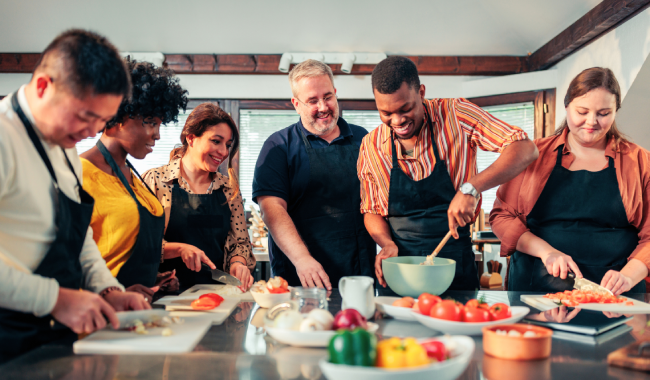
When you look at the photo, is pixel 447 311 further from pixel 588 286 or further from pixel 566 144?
pixel 566 144

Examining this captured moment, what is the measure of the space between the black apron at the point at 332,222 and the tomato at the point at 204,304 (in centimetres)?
82

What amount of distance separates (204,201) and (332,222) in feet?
2.09

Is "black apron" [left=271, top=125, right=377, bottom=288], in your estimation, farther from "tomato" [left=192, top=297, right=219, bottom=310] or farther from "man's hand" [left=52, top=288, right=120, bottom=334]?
"man's hand" [left=52, top=288, right=120, bottom=334]

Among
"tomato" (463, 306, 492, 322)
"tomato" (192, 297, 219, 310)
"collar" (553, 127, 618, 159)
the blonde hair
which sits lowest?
"tomato" (192, 297, 219, 310)

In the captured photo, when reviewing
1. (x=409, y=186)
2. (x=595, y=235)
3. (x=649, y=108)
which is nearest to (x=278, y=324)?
(x=409, y=186)

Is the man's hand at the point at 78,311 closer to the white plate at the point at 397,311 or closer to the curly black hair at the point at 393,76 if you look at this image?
the white plate at the point at 397,311

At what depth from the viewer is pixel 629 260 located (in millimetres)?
1848

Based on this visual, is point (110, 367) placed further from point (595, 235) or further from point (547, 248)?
point (595, 235)

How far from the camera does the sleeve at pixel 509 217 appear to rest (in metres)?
Result: 1.99

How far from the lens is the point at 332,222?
2.27 meters

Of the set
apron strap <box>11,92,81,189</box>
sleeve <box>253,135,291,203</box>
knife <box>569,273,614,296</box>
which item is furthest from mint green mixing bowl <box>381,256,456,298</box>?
apron strap <box>11,92,81,189</box>

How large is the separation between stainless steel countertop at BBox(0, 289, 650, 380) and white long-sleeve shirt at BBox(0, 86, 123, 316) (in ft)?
0.45

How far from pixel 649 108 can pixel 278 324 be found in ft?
14.6

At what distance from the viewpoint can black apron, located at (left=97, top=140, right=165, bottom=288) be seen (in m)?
1.64
